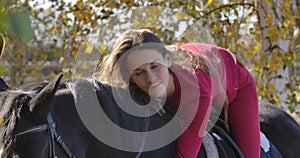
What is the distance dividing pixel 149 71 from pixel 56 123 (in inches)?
18.1

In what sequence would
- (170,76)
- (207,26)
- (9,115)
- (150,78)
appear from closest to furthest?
(9,115) < (150,78) < (170,76) < (207,26)

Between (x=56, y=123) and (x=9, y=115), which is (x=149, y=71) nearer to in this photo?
(x=56, y=123)

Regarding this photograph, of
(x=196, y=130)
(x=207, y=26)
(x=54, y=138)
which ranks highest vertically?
(x=54, y=138)

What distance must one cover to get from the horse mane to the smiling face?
0.48 m

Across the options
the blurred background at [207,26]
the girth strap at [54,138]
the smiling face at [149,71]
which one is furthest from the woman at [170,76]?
the blurred background at [207,26]

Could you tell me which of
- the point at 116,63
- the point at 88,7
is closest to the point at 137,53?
the point at 116,63

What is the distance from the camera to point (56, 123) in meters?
1.83

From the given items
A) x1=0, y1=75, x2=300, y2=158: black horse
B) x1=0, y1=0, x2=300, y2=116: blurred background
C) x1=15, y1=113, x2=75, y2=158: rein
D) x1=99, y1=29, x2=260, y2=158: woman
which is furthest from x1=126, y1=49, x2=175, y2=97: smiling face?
x1=0, y1=0, x2=300, y2=116: blurred background

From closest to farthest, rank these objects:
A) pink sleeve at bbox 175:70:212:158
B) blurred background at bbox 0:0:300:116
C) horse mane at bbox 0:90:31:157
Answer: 1. horse mane at bbox 0:90:31:157
2. pink sleeve at bbox 175:70:212:158
3. blurred background at bbox 0:0:300:116

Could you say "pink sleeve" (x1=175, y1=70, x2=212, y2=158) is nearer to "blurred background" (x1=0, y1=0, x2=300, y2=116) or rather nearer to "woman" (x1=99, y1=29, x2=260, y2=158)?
"woman" (x1=99, y1=29, x2=260, y2=158)

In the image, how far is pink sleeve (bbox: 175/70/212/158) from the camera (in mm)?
2107

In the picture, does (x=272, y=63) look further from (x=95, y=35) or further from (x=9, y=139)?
(x=9, y=139)

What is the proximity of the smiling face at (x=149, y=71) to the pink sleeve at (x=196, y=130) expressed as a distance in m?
0.14

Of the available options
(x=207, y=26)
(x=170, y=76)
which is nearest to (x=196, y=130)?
(x=170, y=76)
